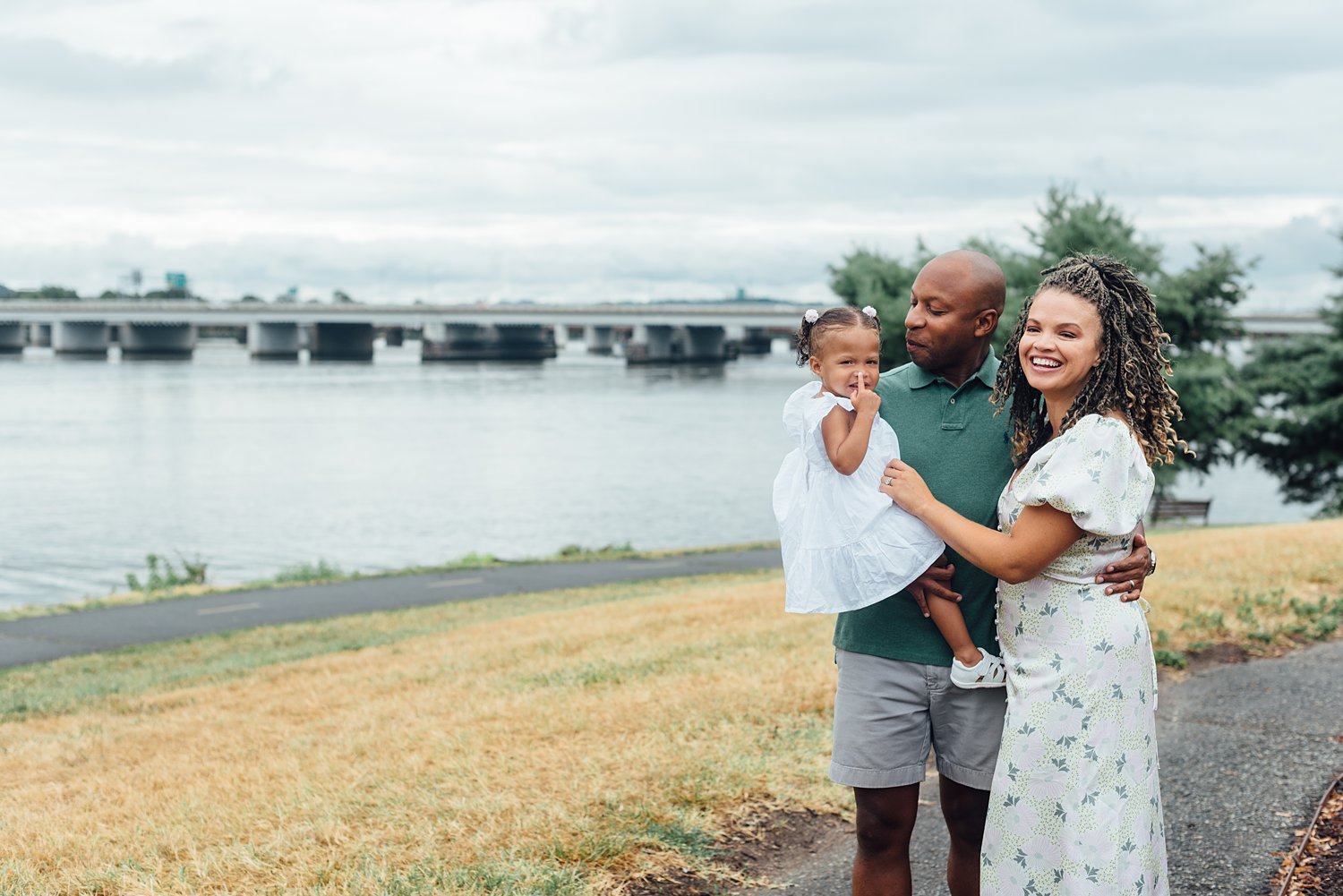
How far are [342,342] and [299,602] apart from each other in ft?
324

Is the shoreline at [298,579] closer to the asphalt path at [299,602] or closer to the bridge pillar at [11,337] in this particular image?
the asphalt path at [299,602]

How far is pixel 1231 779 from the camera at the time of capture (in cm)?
530

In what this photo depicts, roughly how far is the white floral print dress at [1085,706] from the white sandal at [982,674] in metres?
0.12

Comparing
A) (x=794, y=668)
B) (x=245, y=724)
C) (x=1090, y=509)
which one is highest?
(x=1090, y=509)

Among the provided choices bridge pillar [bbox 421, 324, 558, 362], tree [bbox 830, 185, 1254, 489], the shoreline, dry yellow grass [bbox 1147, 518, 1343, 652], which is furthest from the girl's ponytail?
bridge pillar [bbox 421, 324, 558, 362]

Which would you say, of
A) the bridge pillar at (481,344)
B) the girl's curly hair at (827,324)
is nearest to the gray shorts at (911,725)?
the girl's curly hair at (827,324)

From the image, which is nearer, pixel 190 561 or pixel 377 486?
pixel 190 561

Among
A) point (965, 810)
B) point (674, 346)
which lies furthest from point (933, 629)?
point (674, 346)

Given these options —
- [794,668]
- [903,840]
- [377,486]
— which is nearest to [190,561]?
[377,486]

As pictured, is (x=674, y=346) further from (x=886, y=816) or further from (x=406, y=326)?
(x=886, y=816)

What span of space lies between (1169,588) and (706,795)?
522cm

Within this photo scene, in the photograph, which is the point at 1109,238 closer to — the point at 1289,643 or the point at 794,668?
the point at 1289,643

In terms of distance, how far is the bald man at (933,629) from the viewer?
10.0ft

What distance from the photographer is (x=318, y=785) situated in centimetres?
517
